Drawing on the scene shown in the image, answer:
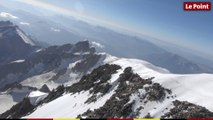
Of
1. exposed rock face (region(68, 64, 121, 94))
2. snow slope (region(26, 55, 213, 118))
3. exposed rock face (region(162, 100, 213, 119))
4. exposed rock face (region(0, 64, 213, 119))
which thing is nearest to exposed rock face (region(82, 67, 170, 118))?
exposed rock face (region(0, 64, 213, 119))

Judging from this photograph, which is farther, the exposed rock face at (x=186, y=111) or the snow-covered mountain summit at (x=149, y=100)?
the snow-covered mountain summit at (x=149, y=100)

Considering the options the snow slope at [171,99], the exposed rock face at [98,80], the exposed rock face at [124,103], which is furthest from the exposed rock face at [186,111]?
the exposed rock face at [98,80]

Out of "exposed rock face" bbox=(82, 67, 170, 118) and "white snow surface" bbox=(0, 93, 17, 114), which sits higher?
"exposed rock face" bbox=(82, 67, 170, 118)

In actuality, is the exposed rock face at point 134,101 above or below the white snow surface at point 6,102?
above

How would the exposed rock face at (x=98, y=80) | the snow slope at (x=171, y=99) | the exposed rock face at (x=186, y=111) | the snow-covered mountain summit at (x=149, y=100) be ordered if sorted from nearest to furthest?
the exposed rock face at (x=186, y=111)
the snow-covered mountain summit at (x=149, y=100)
the snow slope at (x=171, y=99)
the exposed rock face at (x=98, y=80)

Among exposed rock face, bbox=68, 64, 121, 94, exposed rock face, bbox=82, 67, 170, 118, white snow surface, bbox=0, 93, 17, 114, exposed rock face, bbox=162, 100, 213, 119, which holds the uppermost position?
exposed rock face, bbox=162, 100, 213, 119

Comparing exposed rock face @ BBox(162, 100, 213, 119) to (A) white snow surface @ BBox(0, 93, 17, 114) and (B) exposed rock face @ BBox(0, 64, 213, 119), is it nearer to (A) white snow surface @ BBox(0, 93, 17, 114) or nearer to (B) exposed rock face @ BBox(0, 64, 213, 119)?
(B) exposed rock face @ BBox(0, 64, 213, 119)

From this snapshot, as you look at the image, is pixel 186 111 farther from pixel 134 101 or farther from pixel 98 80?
pixel 98 80

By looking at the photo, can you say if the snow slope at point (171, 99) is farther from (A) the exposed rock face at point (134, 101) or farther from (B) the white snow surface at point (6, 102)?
(B) the white snow surface at point (6, 102)

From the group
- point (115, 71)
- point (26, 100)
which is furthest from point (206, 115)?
point (26, 100)
